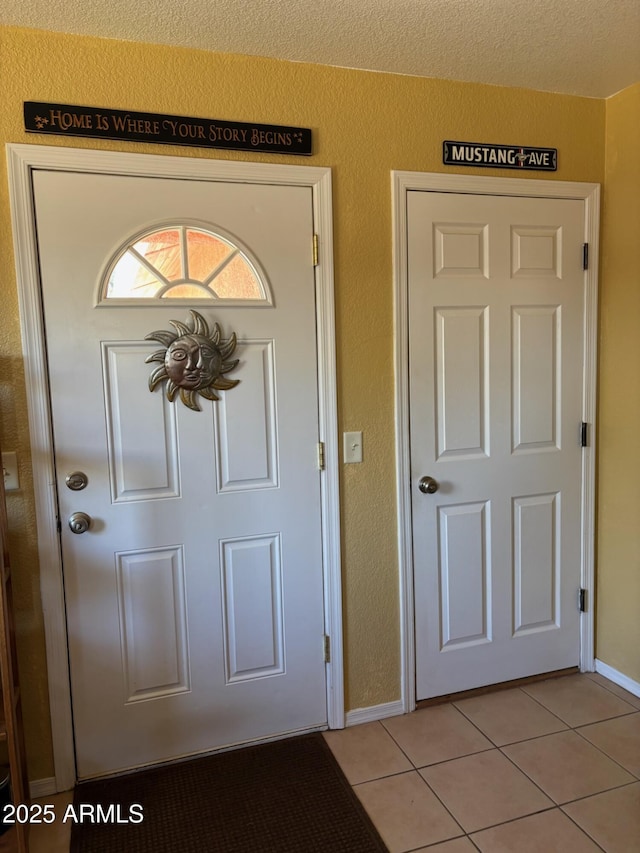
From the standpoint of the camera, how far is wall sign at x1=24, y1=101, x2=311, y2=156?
181 centimetres

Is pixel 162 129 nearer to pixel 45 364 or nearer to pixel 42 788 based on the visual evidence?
pixel 45 364

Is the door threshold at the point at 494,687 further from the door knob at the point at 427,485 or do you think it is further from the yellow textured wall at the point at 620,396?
the door knob at the point at 427,485

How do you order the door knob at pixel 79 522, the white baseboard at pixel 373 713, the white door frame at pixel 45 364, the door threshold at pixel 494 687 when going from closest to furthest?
the white door frame at pixel 45 364 → the door knob at pixel 79 522 → the white baseboard at pixel 373 713 → the door threshold at pixel 494 687

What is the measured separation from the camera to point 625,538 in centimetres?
249

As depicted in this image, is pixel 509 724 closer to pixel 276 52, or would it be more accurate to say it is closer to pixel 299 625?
pixel 299 625

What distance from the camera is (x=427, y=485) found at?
2322 mm

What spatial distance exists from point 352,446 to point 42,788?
1.55 meters

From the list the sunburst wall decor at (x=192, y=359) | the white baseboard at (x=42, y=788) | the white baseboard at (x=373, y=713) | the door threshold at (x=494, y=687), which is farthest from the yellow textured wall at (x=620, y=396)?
the white baseboard at (x=42, y=788)

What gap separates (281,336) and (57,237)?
774 mm

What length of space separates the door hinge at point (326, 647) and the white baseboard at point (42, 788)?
99 centimetres

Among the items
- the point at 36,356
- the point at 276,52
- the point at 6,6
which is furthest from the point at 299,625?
the point at 6,6

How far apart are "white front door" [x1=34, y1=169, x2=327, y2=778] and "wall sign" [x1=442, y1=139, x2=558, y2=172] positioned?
0.61 m

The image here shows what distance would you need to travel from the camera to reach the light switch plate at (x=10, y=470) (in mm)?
1856

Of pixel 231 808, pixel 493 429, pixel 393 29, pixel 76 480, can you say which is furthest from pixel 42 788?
pixel 393 29
